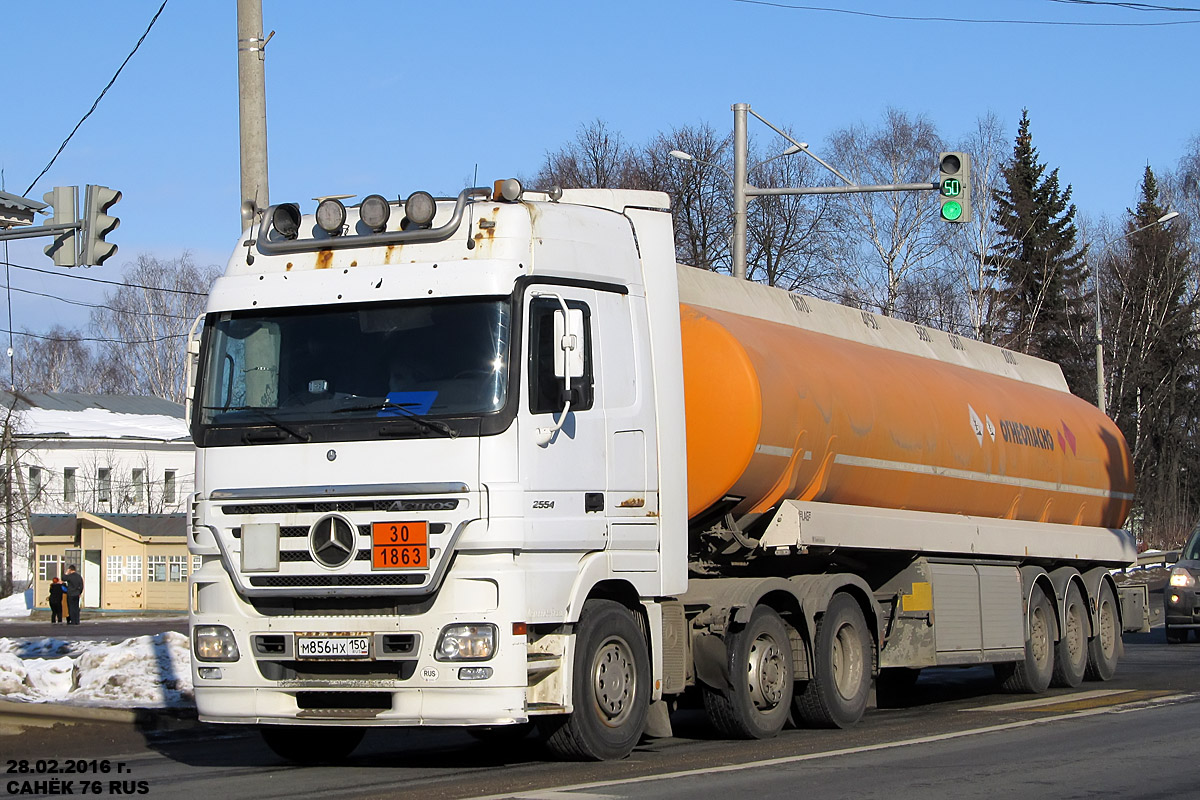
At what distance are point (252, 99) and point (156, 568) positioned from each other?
47024 millimetres

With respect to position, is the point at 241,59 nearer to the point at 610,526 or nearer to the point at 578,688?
the point at 610,526

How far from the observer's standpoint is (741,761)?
31.2 feet

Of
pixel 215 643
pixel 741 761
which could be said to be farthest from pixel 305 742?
pixel 741 761

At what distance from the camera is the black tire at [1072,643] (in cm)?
1644

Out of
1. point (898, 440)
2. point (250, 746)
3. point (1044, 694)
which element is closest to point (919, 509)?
Answer: point (898, 440)

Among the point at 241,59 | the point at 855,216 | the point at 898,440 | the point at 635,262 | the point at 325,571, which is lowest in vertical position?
the point at 325,571

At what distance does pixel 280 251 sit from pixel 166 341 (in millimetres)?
77899

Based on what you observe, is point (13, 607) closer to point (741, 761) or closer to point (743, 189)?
point (743, 189)

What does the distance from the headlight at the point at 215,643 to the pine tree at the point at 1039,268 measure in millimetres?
44340

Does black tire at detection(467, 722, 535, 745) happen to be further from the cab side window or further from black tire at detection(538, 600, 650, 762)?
the cab side window

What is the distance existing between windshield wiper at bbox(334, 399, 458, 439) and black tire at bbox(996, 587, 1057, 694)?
8.85 m

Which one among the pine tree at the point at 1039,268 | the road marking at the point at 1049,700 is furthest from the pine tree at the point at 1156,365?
the road marking at the point at 1049,700

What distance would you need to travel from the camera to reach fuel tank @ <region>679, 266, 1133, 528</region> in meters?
10.8

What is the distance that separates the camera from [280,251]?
9578mm
